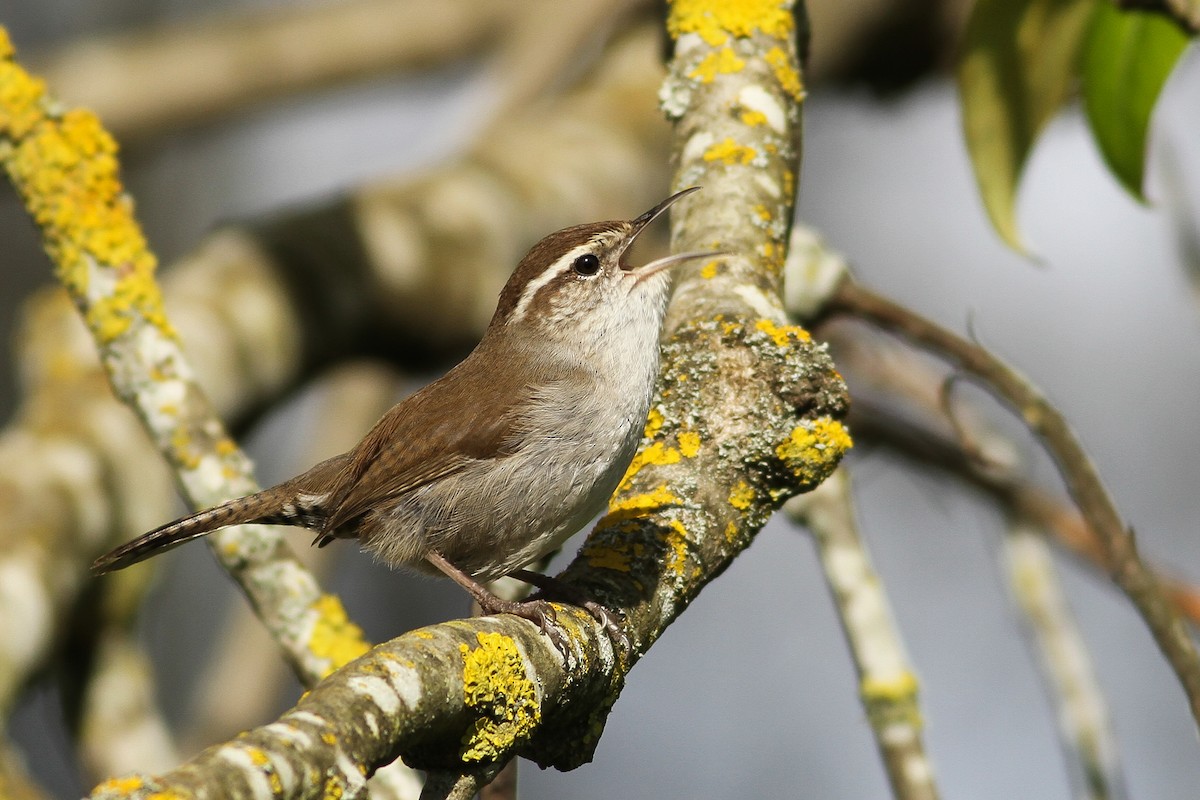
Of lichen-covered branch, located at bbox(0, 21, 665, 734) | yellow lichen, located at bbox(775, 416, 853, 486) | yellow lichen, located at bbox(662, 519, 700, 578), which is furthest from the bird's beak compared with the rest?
lichen-covered branch, located at bbox(0, 21, 665, 734)

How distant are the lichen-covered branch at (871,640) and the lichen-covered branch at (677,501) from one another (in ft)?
2.48

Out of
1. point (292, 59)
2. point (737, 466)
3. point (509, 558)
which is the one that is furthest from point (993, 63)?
point (292, 59)

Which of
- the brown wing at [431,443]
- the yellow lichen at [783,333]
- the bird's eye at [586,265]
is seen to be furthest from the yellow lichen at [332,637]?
the bird's eye at [586,265]

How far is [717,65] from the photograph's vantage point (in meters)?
3.45

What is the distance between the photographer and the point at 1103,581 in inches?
194

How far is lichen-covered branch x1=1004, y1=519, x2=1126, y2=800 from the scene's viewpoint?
3.83 meters

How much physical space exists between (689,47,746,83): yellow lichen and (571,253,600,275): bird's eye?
57 cm

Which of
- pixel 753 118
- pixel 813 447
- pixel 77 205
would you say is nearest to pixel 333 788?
pixel 813 447

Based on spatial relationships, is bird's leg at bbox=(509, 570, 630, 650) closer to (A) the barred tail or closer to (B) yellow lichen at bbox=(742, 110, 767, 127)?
(A) the barred tail

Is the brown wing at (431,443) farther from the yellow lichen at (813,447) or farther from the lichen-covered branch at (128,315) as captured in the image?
the yellow lichen at (813,447)

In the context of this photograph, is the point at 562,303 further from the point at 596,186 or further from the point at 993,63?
the point at 596,186

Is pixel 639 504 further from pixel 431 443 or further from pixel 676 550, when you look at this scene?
pixel 431 443

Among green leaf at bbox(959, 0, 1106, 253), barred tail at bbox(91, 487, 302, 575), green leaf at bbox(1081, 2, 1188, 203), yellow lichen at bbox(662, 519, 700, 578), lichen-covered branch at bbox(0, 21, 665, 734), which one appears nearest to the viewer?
yellow lichen at bbox(662, 519, 700, 578)

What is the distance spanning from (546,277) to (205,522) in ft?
3.91
